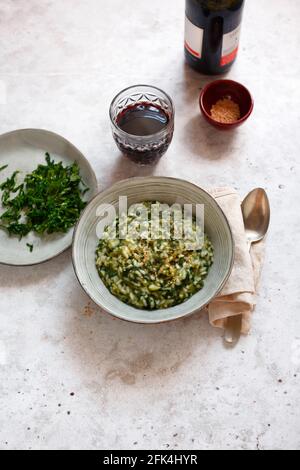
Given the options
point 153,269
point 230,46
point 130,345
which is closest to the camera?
point 153,269

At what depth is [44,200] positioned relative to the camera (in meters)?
1.76

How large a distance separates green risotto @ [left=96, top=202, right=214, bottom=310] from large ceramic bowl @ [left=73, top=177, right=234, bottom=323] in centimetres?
2

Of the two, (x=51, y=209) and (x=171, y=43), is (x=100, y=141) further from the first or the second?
(x=171, y=43)

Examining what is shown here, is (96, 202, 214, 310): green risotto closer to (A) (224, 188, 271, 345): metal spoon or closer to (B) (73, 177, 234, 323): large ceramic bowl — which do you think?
(B) (73, 177, 234, 323): large ceramic bowl

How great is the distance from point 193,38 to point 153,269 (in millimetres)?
865

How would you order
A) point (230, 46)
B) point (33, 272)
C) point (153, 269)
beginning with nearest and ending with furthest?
point (153, 269) → point (33, 272) → point (230, 46)

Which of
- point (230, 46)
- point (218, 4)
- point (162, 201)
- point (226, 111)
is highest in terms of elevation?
point (218, 4)

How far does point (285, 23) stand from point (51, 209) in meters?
1.23

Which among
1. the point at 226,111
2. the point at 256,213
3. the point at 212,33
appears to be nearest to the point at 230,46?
the point at 212,33

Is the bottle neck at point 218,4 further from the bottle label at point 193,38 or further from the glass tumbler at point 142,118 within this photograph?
the glass tumbler at point 142,118

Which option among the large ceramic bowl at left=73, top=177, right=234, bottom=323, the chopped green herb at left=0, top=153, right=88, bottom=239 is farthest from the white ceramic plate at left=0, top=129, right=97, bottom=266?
the large ceramic bowl at left=73, top=177, right=234, bottom=323

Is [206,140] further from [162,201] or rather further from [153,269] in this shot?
[153,269]

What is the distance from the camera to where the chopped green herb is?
5.67 feet

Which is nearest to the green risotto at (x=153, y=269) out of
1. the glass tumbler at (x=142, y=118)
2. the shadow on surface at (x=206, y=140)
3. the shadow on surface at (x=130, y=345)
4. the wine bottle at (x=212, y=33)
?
the shadow on surface at (x=130, y=345)
